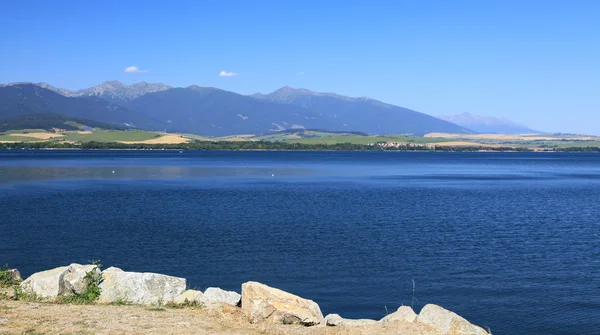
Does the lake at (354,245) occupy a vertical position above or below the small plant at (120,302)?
below

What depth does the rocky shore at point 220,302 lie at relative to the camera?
15.2m

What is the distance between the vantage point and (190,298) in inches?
695

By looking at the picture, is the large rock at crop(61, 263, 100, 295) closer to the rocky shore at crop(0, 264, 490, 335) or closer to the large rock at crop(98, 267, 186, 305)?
the rocky shore at crop(0, 264, 490, 335)

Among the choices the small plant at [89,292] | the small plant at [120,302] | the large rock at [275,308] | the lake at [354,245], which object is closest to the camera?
the large rock at [275,308]

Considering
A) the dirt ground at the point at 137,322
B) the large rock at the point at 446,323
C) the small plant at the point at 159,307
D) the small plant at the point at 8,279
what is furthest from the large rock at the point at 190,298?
the large rock at the point at 446,323

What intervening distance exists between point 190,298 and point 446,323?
7.49 meters

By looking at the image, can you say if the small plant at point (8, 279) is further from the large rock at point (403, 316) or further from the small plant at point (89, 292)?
the large rock at point (403, 316)

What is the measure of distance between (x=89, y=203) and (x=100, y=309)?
43474 mm

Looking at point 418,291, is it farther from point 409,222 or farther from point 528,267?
point 409,222

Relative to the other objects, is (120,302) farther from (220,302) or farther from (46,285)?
(220,302)

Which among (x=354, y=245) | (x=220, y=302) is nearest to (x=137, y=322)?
(x=220, y=302)

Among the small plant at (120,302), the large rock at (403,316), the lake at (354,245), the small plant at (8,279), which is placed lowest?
the lake at (354,245)

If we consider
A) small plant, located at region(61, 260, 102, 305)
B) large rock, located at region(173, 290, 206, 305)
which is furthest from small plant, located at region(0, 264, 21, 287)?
large rock, located at region(173, 290, 206, 305)

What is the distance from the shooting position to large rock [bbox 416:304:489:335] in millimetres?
15000
